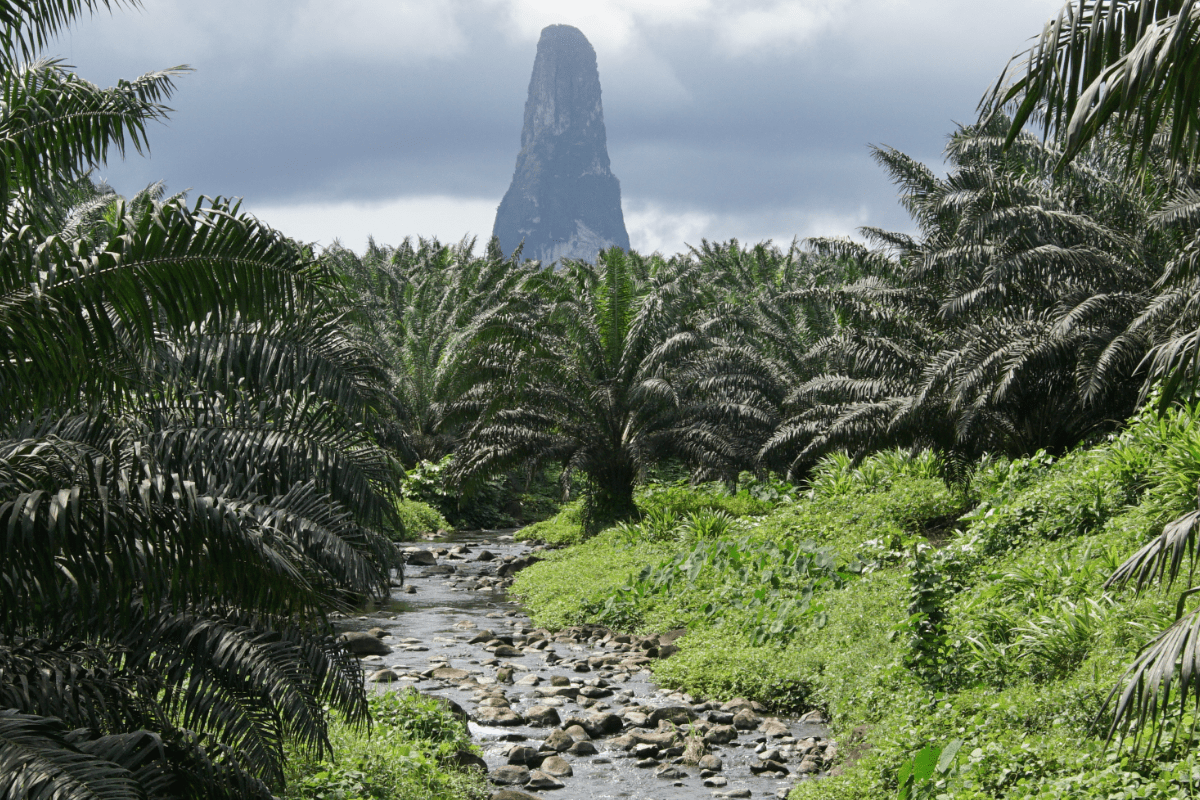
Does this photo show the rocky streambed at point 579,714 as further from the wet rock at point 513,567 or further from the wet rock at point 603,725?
the wet rock at point 513,567

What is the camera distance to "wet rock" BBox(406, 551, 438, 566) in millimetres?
19234

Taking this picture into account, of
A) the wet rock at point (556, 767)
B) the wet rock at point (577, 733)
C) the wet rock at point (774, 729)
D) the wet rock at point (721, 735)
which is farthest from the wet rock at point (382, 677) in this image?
the wet rock at point (774, 729)

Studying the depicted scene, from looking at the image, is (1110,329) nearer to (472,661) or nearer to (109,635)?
(472,661)

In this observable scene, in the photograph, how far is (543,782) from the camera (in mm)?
6848

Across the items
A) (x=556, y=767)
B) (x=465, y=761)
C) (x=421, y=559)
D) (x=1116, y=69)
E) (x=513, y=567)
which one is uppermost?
(x=1116, y=69)

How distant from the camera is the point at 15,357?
3.80 meters

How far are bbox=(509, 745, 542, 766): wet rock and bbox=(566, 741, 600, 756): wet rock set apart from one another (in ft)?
1.14

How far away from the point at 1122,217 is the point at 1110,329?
251 centimetres

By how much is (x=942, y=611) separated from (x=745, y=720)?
1.95 meters

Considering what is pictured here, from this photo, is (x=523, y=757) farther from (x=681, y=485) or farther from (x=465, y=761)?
(x=681, y=485)

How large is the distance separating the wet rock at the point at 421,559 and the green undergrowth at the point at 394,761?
39.1ft

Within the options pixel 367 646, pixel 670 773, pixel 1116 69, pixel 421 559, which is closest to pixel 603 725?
pixel 670 773

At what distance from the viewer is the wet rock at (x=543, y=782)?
679 centimetres

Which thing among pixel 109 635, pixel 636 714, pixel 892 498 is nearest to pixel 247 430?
pixel 109 635
